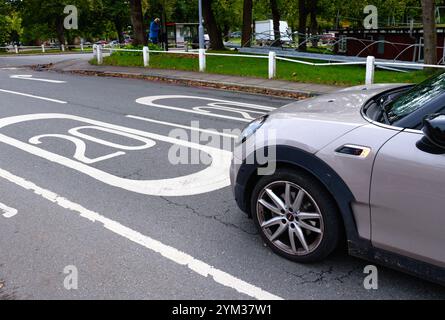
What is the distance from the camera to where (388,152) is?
2.72 meters

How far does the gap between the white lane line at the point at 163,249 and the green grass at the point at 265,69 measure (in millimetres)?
9227

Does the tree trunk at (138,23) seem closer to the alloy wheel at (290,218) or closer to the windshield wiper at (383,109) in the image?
the windshield wiper at (383,109)

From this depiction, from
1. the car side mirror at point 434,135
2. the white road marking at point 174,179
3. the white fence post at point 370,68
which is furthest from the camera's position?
the white fence post at point 370,68

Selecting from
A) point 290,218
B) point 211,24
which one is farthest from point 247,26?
point 290,218

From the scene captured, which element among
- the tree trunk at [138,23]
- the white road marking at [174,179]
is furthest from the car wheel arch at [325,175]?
the tree trunk at [138,23]

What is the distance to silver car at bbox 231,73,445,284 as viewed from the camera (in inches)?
103

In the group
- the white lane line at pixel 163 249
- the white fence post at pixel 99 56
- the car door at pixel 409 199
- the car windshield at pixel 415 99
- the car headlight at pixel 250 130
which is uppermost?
the white fence post at pixel 99 56

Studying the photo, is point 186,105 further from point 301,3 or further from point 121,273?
point 301,3

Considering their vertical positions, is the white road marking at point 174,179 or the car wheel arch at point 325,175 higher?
the car wheel arch at point 325,175

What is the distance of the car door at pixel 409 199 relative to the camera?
255 centimetres

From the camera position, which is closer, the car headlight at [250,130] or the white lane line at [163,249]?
the white lane line at [163,249]

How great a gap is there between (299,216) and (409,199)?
2.76 feet

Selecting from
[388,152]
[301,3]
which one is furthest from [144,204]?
[301,3]
